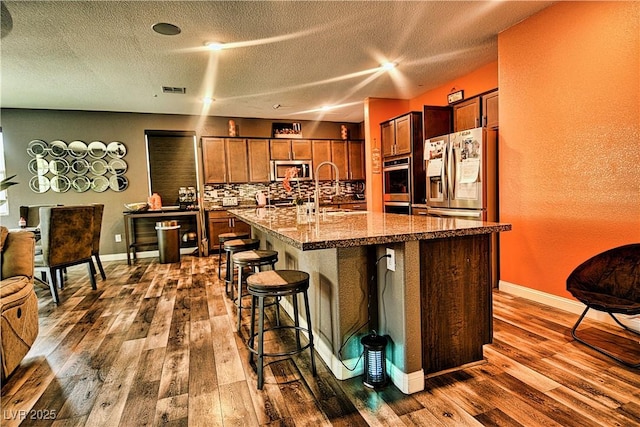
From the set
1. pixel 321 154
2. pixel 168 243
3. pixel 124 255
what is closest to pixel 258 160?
pixel 321 154

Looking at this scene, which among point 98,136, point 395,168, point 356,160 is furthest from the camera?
point 356,160

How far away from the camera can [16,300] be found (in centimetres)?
208

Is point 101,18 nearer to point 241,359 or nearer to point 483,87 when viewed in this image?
point 241,359

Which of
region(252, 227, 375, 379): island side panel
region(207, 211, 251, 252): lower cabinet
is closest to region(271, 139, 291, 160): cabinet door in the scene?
region(207, 211, 251, 252): lower cabinet

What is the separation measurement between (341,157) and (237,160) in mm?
2142

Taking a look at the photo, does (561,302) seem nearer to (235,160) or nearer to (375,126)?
(375,126)

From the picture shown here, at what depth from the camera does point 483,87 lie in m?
4.19

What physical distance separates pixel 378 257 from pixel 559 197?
6.32ft

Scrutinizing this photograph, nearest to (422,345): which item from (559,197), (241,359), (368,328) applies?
(368,328)

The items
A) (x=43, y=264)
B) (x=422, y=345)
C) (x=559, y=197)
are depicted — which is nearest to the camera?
(x=422, y=345)

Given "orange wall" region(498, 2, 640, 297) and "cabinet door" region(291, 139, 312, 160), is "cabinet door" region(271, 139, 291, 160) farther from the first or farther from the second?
"orange wall" region(498, 2, 640, 297)

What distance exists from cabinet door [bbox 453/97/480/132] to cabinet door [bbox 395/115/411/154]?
2.01ft

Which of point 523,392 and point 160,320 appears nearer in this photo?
point 523,392

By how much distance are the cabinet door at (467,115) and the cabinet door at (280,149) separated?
324 cm
